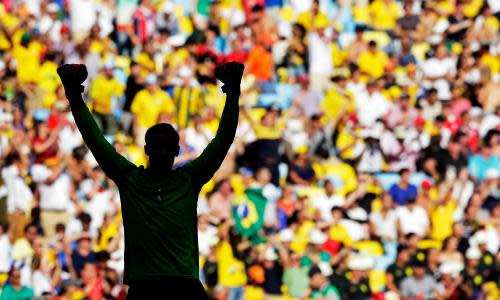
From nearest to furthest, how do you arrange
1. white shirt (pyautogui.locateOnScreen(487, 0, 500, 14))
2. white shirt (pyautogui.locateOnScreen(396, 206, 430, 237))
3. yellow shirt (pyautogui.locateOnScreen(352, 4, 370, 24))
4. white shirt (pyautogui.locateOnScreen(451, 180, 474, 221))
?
white shirt (pyautogui.locateOnScreen(396, 206, 430, 237)) → white shirt (pyautogui.locateOnScreen(451, 180, 474, 221)) → yellow shirt (pyautogui.locateOnScreen(352, 4, 370, 24)) → white shirt (pyautogui.locateOnScreen(487, 0, 500, 14))

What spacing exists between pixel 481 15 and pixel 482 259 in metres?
5.56

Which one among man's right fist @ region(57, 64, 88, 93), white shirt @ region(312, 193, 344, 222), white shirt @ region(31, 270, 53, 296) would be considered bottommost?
white shirt @ region(31, 270, 53, 296)

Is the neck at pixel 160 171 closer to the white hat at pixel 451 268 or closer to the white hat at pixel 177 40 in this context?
the white hat at pixel 451 268

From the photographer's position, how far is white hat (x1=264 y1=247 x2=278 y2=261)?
55.2 ft

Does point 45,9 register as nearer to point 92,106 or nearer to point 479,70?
point 92,106

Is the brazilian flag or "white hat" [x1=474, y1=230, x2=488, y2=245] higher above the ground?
the brazilian flag

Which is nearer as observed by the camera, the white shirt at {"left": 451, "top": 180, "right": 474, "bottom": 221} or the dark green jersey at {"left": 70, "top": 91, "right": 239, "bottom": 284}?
the dark green jersey at {"left": 70, "top": 91, "right": 239, "bottom": 284}

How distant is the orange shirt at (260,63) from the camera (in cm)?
2044

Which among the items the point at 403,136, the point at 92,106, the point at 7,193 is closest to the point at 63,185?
the point at 7,193

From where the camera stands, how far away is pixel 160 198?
5711mm

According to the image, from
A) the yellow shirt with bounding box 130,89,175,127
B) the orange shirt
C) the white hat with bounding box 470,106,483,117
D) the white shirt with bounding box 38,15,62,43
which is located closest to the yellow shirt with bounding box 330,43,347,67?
the orange shirt

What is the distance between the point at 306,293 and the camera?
16438mm

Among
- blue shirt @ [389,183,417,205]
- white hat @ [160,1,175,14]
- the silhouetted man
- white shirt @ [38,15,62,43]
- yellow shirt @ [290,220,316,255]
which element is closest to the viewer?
the silhouetted man

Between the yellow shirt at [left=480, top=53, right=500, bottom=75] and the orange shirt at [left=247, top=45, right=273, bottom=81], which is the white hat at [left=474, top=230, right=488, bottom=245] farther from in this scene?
the orange shirt at [left=247, top=45, right=273, bottom=81]
